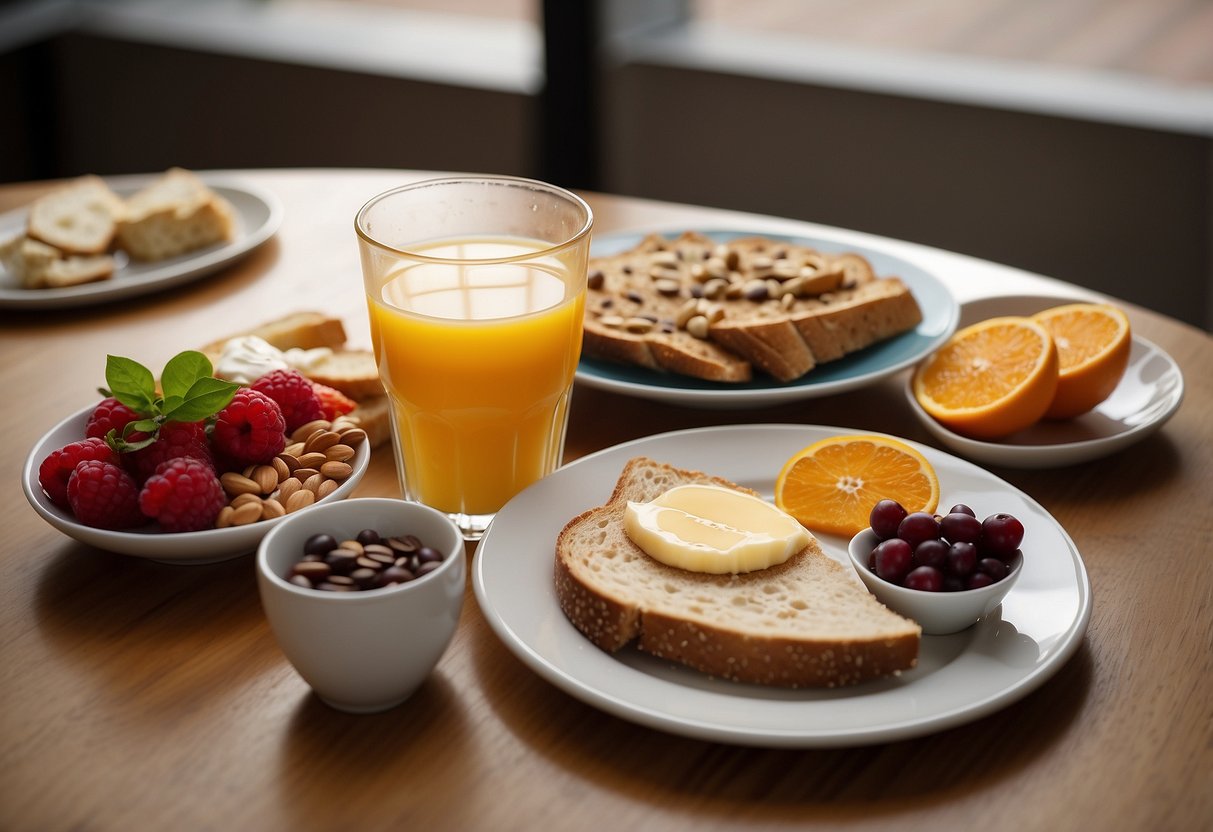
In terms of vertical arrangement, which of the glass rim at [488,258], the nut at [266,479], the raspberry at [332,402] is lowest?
the raspberry at [332,402]

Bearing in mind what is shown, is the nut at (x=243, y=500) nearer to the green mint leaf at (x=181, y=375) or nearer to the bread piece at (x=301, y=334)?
the green mint leaf at (x=181, y=375)

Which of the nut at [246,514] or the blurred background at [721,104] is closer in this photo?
the nut at [246,514]

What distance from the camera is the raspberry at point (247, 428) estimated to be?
44.5 inches

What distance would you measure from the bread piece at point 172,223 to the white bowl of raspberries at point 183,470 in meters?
0.77

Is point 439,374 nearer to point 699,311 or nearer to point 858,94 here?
point 699,311

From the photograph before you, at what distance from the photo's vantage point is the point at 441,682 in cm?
100

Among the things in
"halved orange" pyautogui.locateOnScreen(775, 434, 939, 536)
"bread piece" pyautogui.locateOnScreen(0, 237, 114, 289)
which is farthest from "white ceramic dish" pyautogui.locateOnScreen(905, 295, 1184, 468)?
"bread piece" pyautogui.locateOnScreen(0, 237, 114, 289)

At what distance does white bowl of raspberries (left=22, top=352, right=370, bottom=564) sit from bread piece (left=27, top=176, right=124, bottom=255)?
0.73 metres

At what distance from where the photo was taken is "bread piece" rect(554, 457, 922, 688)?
0.96 m

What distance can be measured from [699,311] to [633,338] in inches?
4.4

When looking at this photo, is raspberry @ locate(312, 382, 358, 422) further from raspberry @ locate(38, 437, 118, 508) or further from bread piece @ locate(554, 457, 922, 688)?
bread piece @ locate(554, 457, 922, 688)

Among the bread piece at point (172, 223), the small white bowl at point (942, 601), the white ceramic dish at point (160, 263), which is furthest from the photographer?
the bread piece at point (172, 223)

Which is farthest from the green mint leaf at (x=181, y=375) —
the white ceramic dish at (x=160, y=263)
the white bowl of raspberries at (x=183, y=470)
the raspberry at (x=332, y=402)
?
the white ceramic dish at (x=160, y=263)

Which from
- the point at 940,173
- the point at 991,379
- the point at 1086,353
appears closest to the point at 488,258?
the point at 991,379
